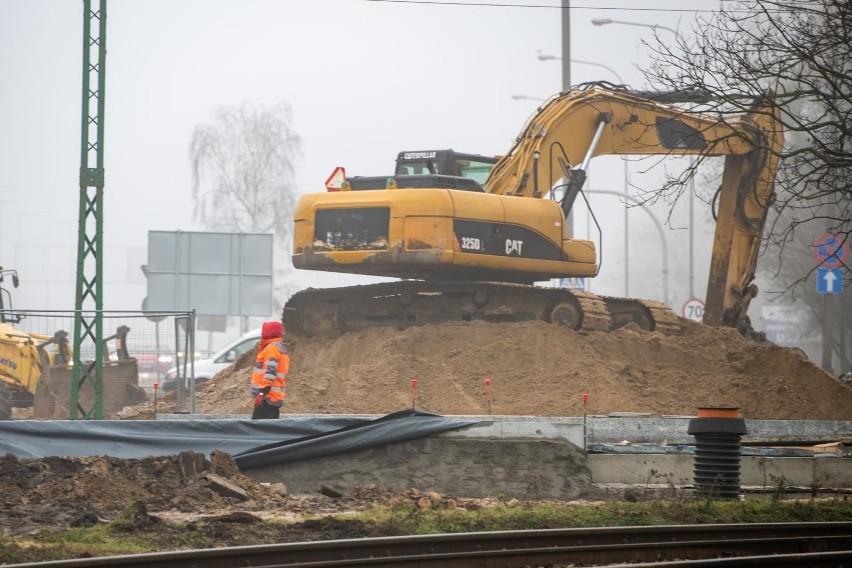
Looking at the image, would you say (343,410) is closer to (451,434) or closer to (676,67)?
(451,434)

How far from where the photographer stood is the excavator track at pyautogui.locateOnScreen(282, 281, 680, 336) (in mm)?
21016

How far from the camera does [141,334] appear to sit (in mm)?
23266

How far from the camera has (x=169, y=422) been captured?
13.9m

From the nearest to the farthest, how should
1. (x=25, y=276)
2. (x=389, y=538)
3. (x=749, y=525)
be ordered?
(x=389, y=538), (x=749, y=525), (x=25, y=276)

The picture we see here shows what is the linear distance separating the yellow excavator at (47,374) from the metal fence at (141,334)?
12cm

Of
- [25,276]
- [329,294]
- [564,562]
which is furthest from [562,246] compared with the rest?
[25,276]

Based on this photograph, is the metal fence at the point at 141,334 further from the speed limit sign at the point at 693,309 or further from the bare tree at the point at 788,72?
the speed limit sign at the point at 693,309

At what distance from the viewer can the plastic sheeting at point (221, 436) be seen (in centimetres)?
1334

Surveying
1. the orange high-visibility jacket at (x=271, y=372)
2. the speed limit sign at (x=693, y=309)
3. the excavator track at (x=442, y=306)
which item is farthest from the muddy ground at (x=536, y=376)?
the speed limit sign at (x=693, y=309)

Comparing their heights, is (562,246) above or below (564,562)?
above

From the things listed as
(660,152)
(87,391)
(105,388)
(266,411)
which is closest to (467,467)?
(266,411)

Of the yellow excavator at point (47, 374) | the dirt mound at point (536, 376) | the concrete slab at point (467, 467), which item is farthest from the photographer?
the yellow excavator at point (47, 374)

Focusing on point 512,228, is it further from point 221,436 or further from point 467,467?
point 221,436

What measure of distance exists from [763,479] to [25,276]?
6632 cm
